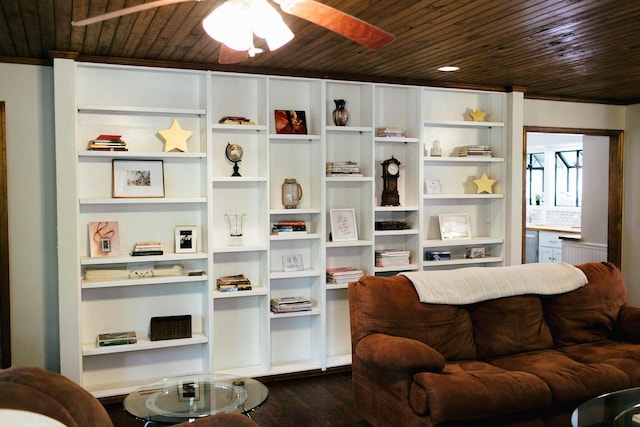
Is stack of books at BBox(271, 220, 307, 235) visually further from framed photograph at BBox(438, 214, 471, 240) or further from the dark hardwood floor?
framed photograph at BBox(438, 214, 471, 240)

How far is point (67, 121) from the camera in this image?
405 cm

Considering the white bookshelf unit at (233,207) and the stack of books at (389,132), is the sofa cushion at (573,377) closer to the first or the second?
the white bookshelf unit at (233,207)

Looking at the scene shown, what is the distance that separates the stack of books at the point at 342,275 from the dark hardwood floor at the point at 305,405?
29.2 inches

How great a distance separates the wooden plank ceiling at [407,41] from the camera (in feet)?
10.2

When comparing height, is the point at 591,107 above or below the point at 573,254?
above

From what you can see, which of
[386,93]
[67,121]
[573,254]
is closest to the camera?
[67,121]

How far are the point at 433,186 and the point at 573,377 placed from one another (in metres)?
2.44

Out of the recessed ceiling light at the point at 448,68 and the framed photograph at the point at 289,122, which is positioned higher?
the recessed ceiling light at the point at 448,68

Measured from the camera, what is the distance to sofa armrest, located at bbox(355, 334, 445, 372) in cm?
310

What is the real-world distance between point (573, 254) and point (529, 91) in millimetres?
2403

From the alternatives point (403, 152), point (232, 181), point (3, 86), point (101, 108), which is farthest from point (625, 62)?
point (3, 86)

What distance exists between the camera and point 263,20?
82.5 inches

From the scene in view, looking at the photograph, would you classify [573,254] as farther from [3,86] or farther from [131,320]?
[3,86]

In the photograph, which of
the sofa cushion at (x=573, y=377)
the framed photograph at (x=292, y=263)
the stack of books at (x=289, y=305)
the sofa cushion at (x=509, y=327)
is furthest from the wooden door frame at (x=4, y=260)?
the sofa cushion at (x=573, y=377)
